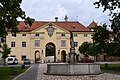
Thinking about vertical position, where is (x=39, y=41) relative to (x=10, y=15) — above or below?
above

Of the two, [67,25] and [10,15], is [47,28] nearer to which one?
[67,25]

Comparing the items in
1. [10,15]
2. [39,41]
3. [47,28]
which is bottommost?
[10,15]

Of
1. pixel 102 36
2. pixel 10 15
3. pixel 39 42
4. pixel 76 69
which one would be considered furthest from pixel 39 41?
pixel 76 69

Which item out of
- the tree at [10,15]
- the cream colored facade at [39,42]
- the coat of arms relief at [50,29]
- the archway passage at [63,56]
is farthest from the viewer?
the archway passage at [63,56]

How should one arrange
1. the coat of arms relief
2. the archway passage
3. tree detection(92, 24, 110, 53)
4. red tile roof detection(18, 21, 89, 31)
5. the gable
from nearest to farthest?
tree detection(92, 24, 110, 53) → the gable → the coat of arms relief → the archway passage → red tile roof detection(18, 21, 89, 31)

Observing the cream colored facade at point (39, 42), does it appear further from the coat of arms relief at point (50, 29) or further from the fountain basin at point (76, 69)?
the fountain basin at point (76, 69)

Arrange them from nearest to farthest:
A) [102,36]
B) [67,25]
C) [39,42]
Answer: [102,36] < [39,42] < [67,25]

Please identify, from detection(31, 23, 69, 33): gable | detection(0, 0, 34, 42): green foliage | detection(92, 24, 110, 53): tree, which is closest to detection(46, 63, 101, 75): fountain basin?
detection(0, 0, 34, 42): green foliage

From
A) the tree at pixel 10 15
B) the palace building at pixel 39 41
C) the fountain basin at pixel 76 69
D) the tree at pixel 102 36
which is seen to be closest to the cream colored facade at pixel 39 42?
the palace building at pixel 39 41

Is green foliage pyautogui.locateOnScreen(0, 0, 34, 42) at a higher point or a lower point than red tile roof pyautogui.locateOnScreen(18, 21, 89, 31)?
lower

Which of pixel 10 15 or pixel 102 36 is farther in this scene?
pixel 102 36

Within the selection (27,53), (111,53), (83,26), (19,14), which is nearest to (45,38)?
(27,53)

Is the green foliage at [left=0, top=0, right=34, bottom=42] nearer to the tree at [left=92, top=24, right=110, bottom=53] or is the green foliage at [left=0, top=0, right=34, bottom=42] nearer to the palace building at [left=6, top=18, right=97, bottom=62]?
the tree at [left=92, top=24, right=110, bottom=53]

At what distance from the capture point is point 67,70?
29125mm
